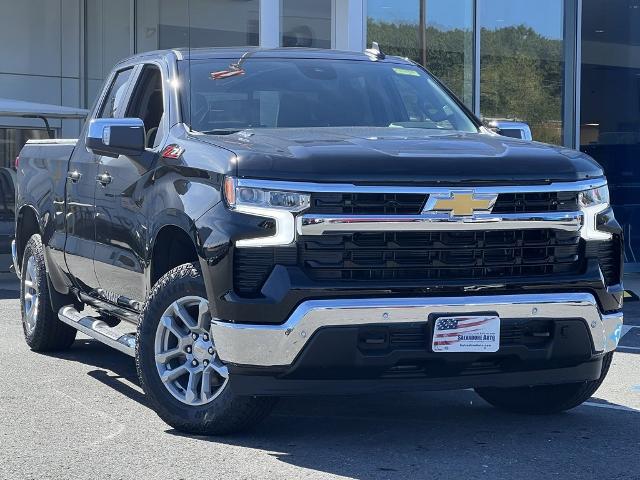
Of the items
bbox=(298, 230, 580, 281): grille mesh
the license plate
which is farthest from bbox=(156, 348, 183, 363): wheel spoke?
the license plate

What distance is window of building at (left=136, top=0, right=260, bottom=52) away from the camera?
69.5ft

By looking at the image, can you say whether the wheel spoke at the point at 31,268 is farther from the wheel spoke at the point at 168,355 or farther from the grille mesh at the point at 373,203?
the grille mesh at the point at 373,203

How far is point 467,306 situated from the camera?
552 cm

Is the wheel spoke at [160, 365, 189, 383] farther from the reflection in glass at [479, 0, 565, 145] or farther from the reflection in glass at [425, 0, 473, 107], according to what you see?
the reflection in glass at [479, 0, 565, 145]

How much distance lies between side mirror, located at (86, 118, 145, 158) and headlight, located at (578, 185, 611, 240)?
2279 mm

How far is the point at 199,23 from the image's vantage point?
2289 cm

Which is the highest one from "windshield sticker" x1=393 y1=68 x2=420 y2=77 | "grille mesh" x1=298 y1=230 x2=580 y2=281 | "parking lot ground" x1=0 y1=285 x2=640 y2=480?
"windshield sticker" x1=393 y1=68 x2=420 y2=77

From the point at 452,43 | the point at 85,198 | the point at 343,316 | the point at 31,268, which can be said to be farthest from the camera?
the point at 452,43

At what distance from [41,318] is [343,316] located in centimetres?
397

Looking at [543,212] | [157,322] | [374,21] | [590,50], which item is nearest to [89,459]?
[157,322]

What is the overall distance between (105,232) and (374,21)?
1056cm

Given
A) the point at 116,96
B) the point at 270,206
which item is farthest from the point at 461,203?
the point at 116,96

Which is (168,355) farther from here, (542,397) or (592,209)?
(592,209)

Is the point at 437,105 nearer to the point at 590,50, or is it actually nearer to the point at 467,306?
the point at 467,306
